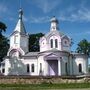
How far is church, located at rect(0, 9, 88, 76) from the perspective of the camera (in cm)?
5453

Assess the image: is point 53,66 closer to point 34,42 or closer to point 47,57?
point 47,57

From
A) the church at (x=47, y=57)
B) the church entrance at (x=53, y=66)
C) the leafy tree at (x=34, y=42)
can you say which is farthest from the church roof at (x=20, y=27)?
the leafy tree at (x=34, y=42)

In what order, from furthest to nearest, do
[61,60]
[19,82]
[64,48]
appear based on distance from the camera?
1. [64,48]
2. [61,60]
3. [19,82]

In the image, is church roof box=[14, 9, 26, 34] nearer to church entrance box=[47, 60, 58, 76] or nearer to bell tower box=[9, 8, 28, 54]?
bell tower box=[9, 8, 28, 54]

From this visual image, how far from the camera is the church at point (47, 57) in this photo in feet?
179

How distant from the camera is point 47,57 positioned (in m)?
54.1

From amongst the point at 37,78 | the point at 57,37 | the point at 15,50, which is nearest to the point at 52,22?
the point at 57,37

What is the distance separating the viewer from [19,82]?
39.5 meters

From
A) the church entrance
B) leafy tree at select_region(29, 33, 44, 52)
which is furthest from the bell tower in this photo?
leafy tree at select_region(29, 33, 44, 52)

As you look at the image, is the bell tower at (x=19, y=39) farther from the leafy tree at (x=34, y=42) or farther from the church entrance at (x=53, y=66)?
the leafy tree at (x=34, y=42)

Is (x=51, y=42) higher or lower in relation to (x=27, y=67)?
higher

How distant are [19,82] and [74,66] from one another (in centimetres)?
2020

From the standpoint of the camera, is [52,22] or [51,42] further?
[52,22]

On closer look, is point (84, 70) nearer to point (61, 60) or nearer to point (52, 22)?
point (61, 60)
